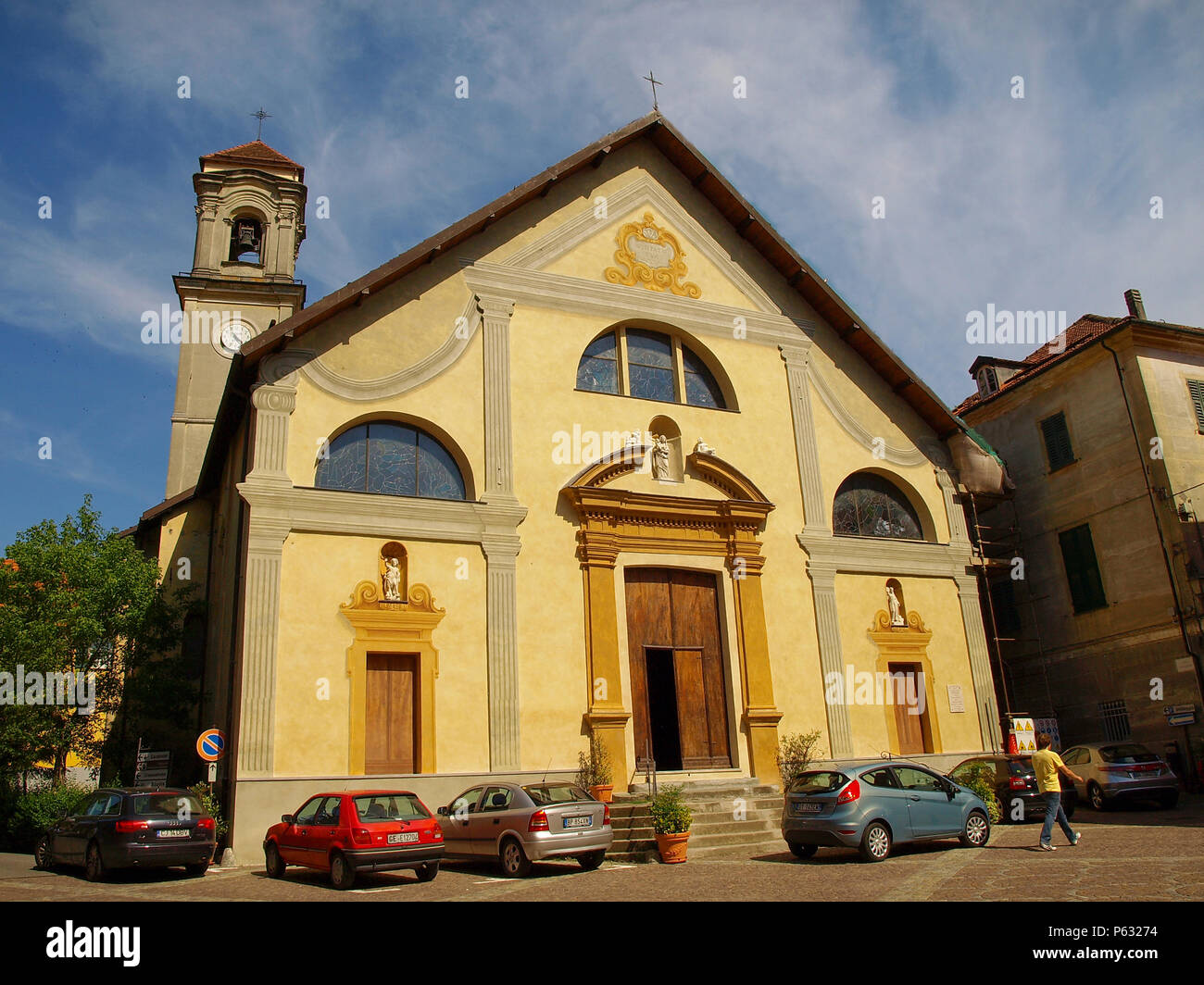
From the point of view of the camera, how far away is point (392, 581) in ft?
55.5

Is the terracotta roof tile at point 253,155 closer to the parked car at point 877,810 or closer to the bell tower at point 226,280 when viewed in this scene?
the bell tower at point 226,280

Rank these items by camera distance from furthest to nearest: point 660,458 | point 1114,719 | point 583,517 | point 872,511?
1. point 1114,719
2. point 872,511
3. point 660,458
4. point 583,517

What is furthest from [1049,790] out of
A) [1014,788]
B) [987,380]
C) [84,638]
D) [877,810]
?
[84,638]

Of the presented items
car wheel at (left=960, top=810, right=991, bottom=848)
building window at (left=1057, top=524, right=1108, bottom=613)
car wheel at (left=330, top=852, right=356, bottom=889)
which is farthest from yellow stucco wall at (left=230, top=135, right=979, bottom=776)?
car wheel at (left=960, top=810, right=991, bottom=848)

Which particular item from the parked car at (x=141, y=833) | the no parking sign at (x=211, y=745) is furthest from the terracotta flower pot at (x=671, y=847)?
the no parking sign at (x=211, y=745)

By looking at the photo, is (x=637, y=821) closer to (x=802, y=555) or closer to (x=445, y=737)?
(x=445, y=737)

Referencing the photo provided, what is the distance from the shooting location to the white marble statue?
16844mm

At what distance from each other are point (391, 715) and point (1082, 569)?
59.1ft

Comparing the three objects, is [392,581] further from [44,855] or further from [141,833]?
[44,855]

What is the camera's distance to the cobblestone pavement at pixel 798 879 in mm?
9953

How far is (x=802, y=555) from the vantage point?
20859mm

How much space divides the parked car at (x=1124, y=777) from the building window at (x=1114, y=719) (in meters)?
3.66

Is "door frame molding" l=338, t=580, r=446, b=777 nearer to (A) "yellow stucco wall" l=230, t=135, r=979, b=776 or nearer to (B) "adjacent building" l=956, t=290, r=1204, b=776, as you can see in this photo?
(A) "yellow stucco wall" l=230, t=135, r=979, b=776

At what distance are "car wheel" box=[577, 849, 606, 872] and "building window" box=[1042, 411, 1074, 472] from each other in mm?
17912
